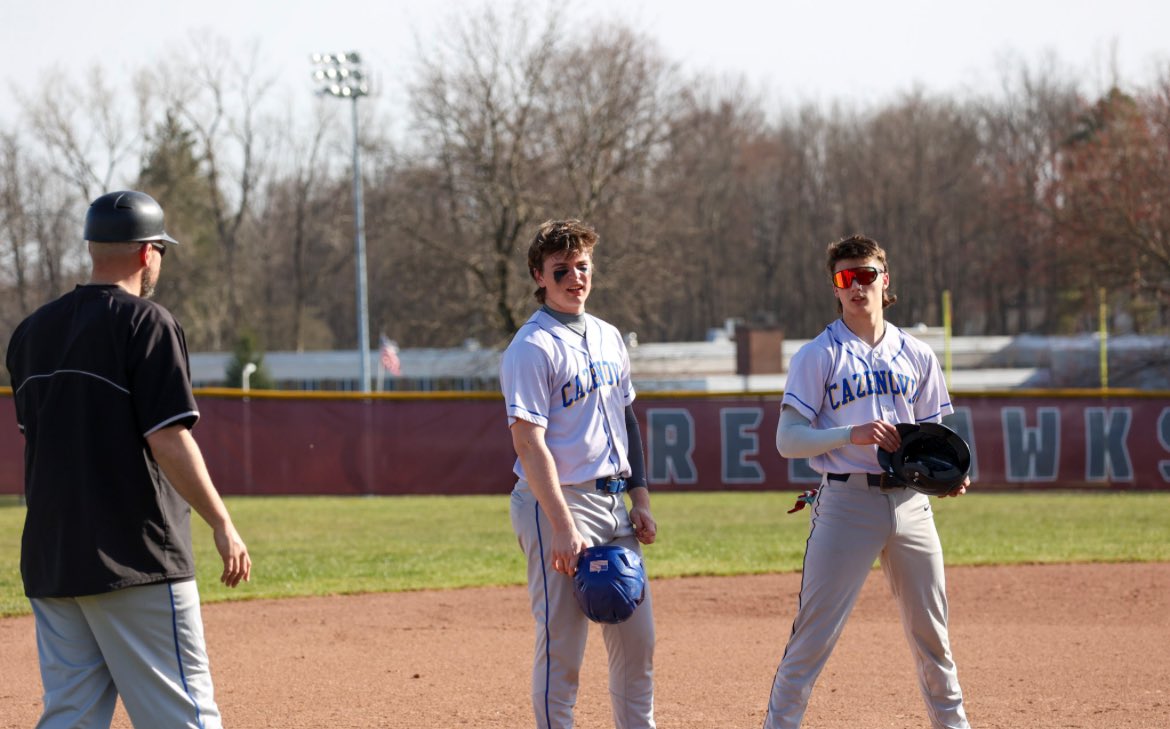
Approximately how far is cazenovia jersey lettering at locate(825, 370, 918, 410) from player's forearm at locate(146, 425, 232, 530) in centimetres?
222

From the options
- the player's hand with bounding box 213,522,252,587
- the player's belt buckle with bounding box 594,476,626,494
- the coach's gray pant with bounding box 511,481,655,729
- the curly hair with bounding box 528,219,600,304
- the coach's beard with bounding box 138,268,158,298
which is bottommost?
the coach's gray pant with bounding box 511,481,655,729

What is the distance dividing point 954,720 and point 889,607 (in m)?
4.63

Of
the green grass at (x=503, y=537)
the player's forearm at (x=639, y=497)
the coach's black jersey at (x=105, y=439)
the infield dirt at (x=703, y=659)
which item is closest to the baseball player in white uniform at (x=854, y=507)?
the player's forearm at (x=639, y=497)

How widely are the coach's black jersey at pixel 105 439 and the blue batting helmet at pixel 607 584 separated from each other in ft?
4.13

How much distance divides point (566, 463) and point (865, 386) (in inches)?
45.4

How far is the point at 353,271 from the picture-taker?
62.4 m

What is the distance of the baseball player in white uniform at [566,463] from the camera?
171 inches

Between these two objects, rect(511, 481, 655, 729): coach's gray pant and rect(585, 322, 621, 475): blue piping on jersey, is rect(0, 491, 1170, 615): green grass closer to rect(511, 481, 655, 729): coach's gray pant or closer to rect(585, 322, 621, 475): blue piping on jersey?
rect(511, 481, 655, 729): coach's gray pant

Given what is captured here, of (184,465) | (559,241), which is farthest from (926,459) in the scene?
(184,465)

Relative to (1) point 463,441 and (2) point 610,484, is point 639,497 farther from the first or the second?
(1) point 463,441

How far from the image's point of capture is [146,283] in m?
3.85

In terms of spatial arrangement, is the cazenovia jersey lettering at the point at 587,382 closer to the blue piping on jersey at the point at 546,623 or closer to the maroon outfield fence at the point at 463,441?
the blue piping on jersey at the point at 546,623

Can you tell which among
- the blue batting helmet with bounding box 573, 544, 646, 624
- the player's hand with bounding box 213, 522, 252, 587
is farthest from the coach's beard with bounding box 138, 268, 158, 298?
the blue batting helmet with bounding box 573, 544, 646, 624

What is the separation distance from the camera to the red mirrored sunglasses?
4.73 metres
